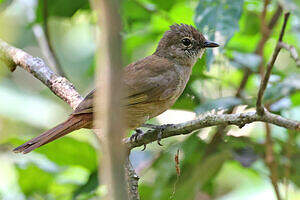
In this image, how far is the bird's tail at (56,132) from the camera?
3.06 m

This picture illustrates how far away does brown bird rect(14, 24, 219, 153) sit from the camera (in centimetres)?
315

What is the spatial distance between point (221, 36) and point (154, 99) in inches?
28.2

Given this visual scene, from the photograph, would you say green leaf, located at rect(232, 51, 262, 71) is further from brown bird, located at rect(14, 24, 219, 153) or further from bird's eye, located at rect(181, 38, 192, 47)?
bird's eye, located at rect(181, 38, 192, 47)

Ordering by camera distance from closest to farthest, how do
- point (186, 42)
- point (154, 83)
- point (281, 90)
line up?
point (281, 90) → point (154, 83) → point (186, 42)

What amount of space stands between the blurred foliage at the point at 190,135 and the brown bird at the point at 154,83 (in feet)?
0.49

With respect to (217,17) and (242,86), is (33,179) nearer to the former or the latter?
(217,17)

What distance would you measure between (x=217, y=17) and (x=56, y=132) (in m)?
1.41

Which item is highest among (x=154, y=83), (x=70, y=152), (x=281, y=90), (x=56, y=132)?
(x=154, y=83)

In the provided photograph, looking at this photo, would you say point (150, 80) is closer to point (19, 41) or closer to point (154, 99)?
point (154, 99)

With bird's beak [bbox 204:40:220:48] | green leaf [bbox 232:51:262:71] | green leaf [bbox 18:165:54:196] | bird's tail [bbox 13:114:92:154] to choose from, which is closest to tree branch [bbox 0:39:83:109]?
bird's tail [bbox 13:114:92:154]

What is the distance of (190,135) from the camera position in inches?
141

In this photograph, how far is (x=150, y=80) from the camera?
3.74 meters

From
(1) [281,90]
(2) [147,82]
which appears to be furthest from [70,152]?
(1) [281,90]

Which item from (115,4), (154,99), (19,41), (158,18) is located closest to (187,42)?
(158,18)
